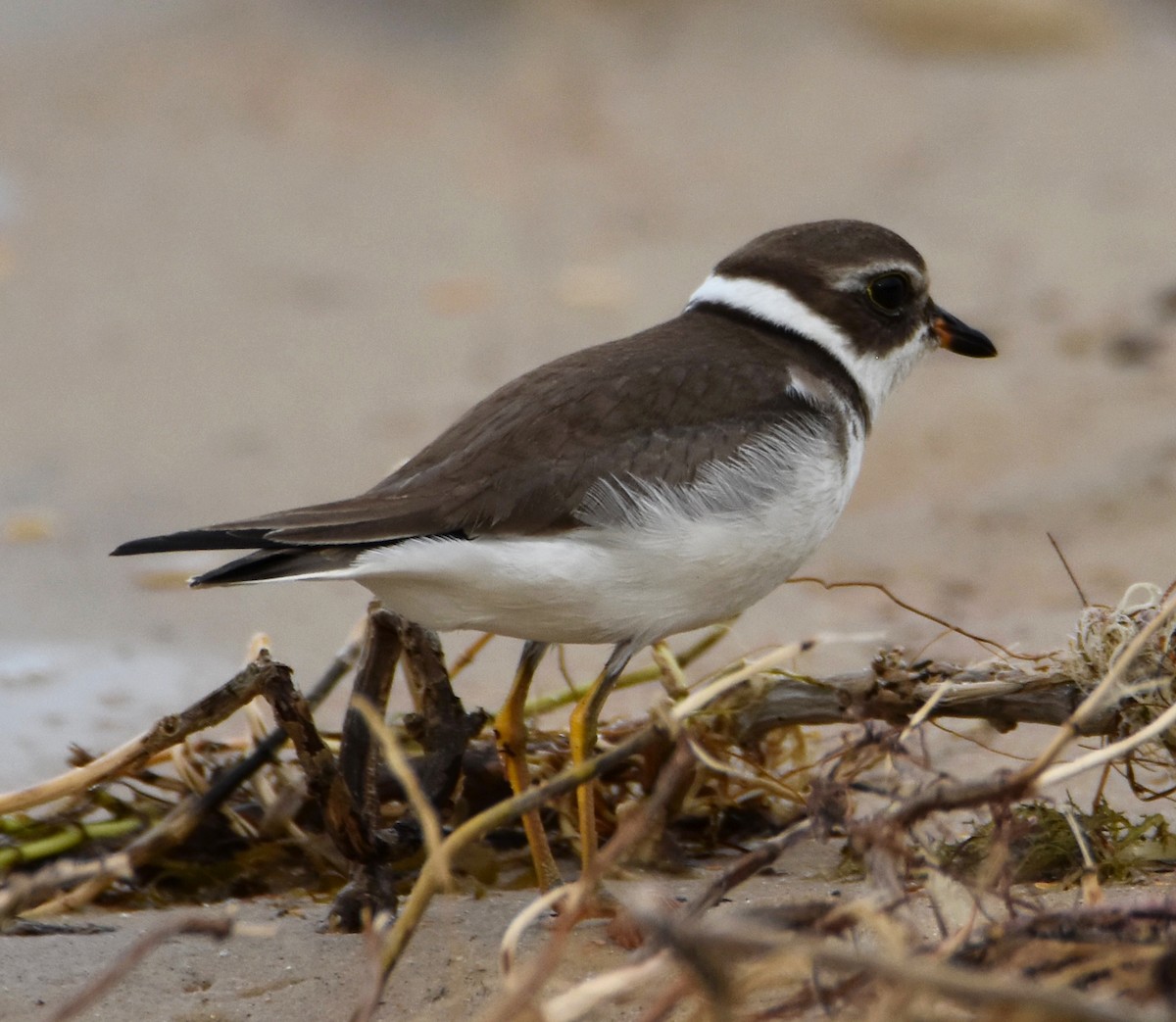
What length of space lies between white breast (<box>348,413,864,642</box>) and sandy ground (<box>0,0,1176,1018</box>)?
0.62 meters

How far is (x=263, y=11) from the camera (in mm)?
10727

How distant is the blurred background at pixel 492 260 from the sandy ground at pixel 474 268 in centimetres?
2

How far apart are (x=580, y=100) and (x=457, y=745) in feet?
22.9

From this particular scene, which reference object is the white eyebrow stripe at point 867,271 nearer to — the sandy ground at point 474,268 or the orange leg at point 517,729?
the orange leg at point 517,729

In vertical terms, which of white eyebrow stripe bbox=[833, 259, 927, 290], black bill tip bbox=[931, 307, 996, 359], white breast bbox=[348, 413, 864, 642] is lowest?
white breast bbox=[348, 413, 864, 642]

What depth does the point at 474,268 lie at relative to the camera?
836 cm

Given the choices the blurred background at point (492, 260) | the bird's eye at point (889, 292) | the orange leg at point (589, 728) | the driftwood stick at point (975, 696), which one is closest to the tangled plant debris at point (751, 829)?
the driftwood stick at point (975, 696)

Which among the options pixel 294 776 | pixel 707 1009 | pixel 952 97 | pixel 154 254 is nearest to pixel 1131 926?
pixel 707 1009

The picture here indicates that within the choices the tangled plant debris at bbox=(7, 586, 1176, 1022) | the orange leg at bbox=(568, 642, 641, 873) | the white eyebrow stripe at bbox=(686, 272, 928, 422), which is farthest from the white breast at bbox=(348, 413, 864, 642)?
the white eyebrow stripe at bbox=(686, 272, 928, 422)

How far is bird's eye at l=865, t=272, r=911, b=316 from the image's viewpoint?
393cm

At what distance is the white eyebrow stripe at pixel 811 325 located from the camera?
3.89 meters

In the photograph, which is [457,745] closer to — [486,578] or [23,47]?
[486,578]

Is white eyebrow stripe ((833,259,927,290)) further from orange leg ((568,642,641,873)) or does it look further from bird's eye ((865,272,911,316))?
orange leg ((568,642,641,873))

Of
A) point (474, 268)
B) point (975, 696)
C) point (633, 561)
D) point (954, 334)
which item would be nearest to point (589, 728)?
point (633, 561)
